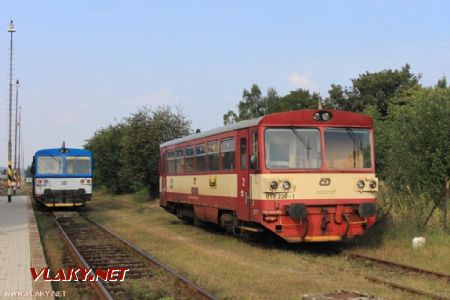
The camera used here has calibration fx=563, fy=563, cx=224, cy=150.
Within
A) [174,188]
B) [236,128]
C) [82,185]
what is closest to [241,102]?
[82,185]

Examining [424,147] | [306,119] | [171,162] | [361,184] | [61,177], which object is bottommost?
[361,184]

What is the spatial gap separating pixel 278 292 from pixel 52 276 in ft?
13.3

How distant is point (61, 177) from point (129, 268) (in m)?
14.7

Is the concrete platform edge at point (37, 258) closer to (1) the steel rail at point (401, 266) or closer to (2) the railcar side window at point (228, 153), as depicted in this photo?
(2) the railcar side window at point (228, 153)

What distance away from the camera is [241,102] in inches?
2781

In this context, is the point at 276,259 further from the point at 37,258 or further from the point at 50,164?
the point at 50,164

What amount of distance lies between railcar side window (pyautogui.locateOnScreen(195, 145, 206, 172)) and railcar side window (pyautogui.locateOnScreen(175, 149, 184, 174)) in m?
1.64

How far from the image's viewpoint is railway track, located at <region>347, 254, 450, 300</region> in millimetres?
7891

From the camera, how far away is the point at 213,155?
47.5 feet

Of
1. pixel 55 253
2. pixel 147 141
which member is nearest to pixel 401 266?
pixel 55 253

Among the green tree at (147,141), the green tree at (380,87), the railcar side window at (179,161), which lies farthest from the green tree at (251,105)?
the railcar side window at (179,161)

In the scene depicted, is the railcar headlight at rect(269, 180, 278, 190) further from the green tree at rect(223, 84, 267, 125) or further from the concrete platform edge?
the green tree at rect(223, 84, 267, 125)

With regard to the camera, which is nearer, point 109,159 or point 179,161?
point 179,161

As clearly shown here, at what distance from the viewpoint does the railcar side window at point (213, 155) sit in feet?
46.5
